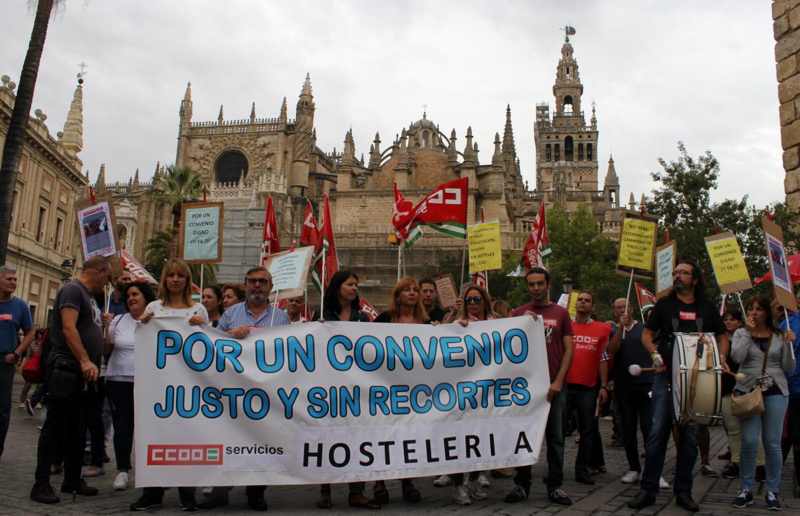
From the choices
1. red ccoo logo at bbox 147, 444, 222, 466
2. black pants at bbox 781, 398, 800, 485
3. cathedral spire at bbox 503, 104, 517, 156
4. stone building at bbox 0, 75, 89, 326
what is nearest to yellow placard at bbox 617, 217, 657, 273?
black pants at bbox 781, 398, 800, 485

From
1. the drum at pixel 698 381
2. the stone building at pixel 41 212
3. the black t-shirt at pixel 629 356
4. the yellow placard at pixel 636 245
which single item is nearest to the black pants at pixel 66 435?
the drum at pixel 698 381

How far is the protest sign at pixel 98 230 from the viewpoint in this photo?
7.47 meters

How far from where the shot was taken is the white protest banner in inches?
195

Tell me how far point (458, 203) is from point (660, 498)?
6851 millimetres

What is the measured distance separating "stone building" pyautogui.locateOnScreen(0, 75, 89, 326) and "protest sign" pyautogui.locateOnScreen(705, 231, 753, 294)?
25.4m

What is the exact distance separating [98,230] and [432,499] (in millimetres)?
4830

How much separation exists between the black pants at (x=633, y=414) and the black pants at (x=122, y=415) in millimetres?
4821

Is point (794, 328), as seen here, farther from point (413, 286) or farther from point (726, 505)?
point (413, 286)

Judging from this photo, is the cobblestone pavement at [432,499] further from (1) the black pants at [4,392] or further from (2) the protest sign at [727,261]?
(2) the protest sign at [727,261]

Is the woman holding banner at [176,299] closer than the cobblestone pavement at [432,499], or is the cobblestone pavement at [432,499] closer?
the cobblestone pavement at [432,499]

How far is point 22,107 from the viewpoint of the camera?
12.7 meters

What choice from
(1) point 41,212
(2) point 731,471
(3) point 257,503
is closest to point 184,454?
(3) point 257,503

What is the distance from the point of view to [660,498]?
5.91m

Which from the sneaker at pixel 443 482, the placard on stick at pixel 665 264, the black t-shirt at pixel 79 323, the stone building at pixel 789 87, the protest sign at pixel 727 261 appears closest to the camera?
the black t-shirt at pixel 79 323
